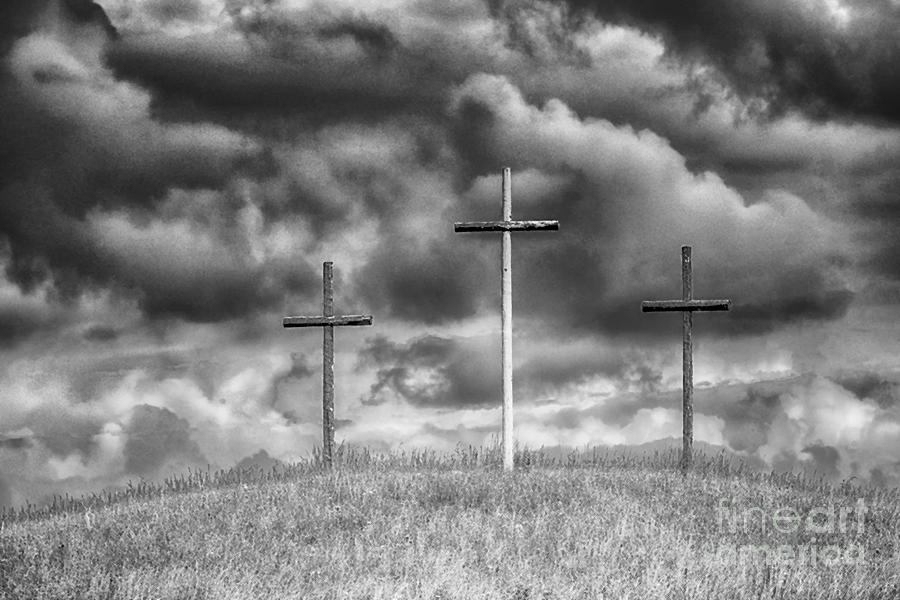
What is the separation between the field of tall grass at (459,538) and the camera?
10477 millimetres

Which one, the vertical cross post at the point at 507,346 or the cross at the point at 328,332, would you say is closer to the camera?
the vertical cross post at the point at 507,346

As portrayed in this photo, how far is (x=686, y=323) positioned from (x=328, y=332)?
24.8 feet

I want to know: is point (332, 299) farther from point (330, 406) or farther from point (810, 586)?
point (810, 586)

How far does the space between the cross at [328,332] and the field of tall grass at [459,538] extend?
3.32ft

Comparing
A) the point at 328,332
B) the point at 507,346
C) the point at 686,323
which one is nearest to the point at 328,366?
the point at 328,332

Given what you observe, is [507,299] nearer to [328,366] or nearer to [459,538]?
[328,366]

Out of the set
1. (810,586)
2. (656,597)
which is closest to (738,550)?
(810,586)

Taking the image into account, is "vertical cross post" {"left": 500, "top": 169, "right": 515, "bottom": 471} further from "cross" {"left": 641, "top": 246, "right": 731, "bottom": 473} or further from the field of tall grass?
"cross" {"left": 641, "top": 246, "right": 731, "bottom": 473}

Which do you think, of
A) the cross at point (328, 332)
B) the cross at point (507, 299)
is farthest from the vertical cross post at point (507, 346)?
the cross at point (328, 332)

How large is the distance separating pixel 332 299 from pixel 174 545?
28.6 ft

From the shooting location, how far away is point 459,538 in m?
12.6

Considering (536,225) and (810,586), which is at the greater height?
(536,225)

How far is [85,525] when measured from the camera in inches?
586

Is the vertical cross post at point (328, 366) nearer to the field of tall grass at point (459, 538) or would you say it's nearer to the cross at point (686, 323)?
the field of tall grass at point (459, 538)
